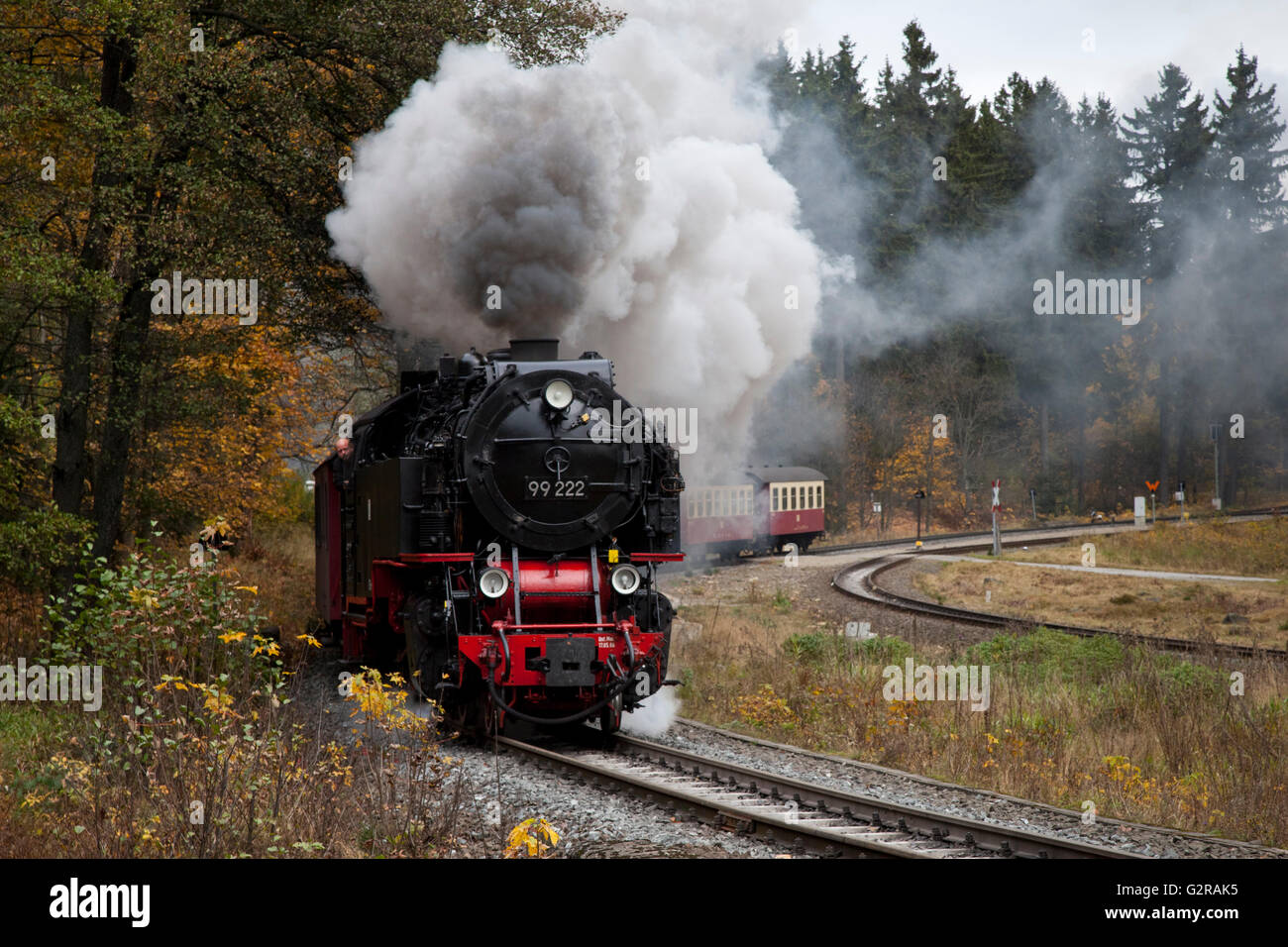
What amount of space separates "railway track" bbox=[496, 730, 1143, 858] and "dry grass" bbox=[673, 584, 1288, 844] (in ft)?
4.59

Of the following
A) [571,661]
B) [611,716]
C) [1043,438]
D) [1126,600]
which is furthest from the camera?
[1043,438]

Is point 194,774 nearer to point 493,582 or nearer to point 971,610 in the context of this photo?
point 493,582

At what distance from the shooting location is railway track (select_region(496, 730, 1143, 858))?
5746 mm

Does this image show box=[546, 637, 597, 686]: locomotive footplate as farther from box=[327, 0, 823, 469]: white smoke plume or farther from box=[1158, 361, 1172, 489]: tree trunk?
box=[1158, 361, 1172, 489]: tree trunk

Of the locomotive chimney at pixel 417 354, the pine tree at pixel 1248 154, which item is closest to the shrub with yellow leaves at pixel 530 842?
the locomotive chimney at pixel 417 354

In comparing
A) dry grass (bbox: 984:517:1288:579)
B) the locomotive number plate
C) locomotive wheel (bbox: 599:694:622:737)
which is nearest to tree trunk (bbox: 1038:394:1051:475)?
dry grass (bbox: 984:517:1288:579)

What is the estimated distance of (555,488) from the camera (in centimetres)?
897

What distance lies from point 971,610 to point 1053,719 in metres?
9.36

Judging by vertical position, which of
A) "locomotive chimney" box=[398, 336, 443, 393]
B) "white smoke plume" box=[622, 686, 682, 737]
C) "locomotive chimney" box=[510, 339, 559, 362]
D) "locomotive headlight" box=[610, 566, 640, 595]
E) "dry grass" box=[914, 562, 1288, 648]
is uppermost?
"locomotive chimney" box=[398, 336, 443, 393]

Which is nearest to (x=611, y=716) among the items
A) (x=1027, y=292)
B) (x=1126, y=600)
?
(x=1126, y=600)

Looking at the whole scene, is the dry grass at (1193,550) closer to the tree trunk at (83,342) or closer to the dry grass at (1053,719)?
the dry grass at (1053,719)
